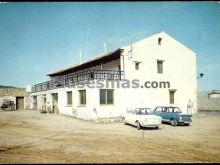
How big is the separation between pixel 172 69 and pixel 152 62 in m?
2.79

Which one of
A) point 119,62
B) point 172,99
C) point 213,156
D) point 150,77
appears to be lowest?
point 213,156

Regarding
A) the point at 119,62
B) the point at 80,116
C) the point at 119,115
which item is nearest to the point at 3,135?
the point at 80,116

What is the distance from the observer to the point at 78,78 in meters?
25.8

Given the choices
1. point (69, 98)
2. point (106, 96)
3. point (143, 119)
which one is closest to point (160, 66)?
point (106, 96)

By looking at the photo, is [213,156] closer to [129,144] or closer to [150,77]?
[129,144]

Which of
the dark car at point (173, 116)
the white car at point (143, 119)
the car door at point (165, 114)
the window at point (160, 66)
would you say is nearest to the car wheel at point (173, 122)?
the dark car at point (173, 116)

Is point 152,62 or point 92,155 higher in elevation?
point 152,62

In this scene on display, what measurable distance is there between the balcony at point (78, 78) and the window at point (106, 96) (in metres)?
1.10

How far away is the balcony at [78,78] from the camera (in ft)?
64.8

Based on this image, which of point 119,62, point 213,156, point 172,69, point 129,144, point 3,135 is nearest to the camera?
A: point 213,156

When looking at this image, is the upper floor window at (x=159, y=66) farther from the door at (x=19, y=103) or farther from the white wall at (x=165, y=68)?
the door at (x=19, y=103)

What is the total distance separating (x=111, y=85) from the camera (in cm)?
1992

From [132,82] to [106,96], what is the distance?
Result: 10.6 ft

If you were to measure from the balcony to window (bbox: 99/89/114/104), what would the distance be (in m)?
1.10
